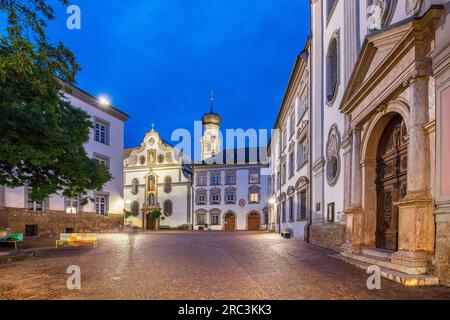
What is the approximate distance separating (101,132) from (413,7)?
26953 mm

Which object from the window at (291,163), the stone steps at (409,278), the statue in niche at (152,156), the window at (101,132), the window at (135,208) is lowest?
the window at (135,208)

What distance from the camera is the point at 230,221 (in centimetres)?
4753

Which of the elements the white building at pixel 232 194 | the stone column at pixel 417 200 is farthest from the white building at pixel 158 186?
the stone column at pixel 417 200

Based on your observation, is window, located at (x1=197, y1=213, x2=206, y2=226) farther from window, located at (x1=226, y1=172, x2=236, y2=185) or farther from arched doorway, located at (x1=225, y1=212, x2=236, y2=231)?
A: window, located at (x1=226, y1=172, x2=236, y2=185)

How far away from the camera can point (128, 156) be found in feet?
175

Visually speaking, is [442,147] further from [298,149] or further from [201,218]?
[201,218]

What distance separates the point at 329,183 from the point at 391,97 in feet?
19.1

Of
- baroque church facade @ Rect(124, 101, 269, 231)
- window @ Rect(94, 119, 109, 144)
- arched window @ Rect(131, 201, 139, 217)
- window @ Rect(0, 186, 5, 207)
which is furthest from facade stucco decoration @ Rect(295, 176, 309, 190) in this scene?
arched window @ Rect(131, 201, 139, 217)

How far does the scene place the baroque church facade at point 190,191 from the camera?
153ft

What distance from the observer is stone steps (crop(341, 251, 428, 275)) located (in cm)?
618

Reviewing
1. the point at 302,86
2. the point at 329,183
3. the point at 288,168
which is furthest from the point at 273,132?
the point at 329,183

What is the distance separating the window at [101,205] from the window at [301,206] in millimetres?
17541

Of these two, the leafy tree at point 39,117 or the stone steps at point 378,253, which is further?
the stone steps at point 378,253

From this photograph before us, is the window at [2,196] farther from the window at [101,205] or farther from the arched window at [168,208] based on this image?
the arched window at [168,208]
